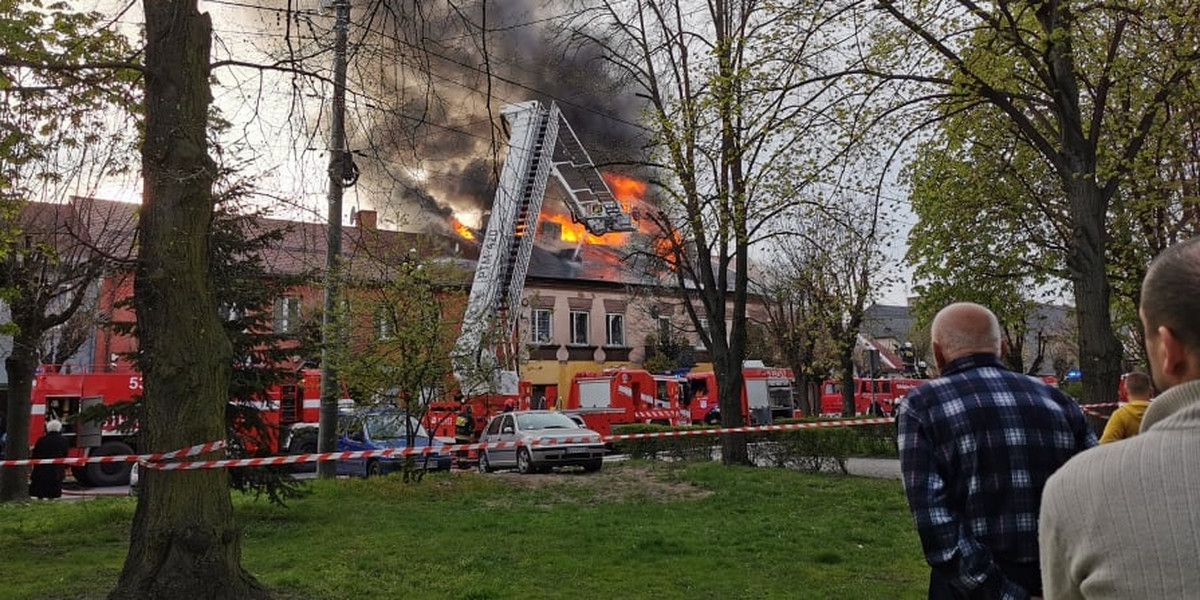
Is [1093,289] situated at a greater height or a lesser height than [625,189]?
lesser

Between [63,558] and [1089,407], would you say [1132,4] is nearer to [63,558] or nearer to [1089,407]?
[1089,407]

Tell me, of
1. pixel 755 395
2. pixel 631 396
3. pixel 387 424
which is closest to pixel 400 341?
pixel 387 424

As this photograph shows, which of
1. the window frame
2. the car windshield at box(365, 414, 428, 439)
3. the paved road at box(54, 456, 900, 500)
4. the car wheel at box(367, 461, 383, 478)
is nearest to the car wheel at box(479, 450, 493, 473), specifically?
the car wheel at box(367, 461, 383, 478)

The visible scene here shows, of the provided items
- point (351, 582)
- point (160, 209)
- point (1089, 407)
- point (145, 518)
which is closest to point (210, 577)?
point (145, 518)

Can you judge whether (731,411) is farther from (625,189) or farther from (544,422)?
(625,189)

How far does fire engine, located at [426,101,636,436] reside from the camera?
16781 millimetres

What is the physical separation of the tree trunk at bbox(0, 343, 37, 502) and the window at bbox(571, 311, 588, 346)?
3091 centimetres

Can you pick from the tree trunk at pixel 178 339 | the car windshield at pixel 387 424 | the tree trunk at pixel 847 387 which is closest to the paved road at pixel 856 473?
the car windshield at pixel 387 424

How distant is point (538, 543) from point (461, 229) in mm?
19730

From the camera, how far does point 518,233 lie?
73.3ft

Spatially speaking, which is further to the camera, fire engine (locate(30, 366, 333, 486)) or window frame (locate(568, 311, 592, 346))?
window frame (locate(568, 311, 592, 346))

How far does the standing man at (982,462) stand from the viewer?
2924 mm

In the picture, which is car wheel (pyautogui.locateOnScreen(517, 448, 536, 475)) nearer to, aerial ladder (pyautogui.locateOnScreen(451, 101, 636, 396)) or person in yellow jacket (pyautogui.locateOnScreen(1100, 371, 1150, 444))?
aerial ladder (pyautogui.locateOnScreen(451, 101, 636, 396))

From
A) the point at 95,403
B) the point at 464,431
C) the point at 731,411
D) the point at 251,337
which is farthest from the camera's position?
the point at 464,431
